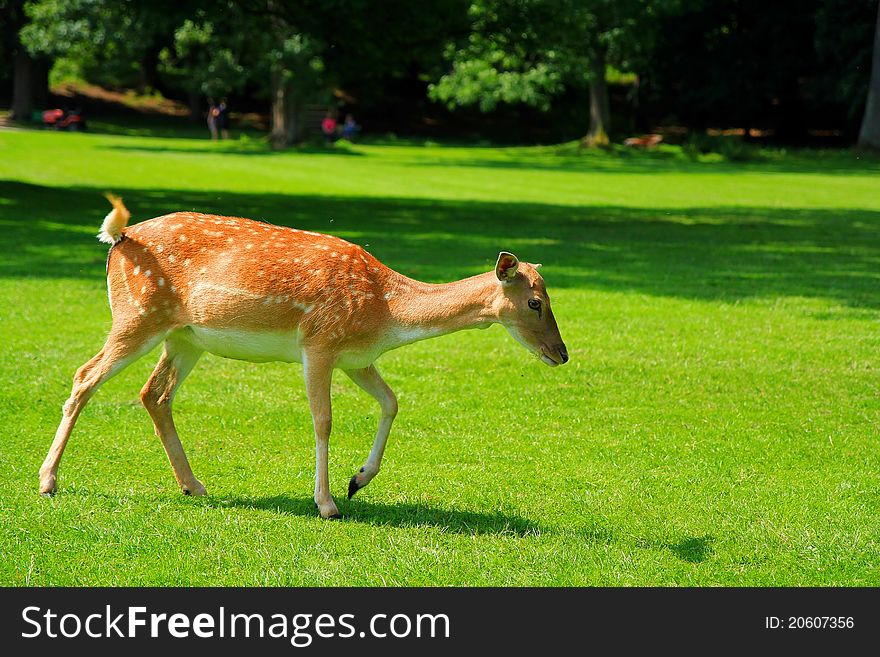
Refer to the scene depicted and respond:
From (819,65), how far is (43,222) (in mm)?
47743

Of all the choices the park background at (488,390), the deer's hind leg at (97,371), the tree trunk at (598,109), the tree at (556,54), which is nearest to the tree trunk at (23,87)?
the park background at (488,390)

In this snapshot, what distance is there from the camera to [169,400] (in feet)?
25.1

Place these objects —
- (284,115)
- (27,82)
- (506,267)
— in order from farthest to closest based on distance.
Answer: (27,82) < (284,115) < (506,267)

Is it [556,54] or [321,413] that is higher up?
[556,54]

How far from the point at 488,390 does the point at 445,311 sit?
389 cm

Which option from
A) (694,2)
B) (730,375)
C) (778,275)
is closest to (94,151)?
(694,2)

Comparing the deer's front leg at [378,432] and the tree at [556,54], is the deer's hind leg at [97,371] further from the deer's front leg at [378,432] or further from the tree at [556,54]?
the tree at [556,54]

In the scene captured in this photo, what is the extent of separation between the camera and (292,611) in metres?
5.80

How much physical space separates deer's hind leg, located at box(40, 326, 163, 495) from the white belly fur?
0.32m

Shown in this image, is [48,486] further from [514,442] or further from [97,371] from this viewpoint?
[514,442]

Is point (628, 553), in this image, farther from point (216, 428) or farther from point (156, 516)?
point (216, 428)

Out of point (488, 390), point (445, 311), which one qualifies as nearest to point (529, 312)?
point (445, 311)

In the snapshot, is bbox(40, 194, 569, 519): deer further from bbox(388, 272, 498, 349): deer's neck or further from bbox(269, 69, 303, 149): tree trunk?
bbox(269, 69, 303, 149): tree trunk

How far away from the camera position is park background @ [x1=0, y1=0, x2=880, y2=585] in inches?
267
